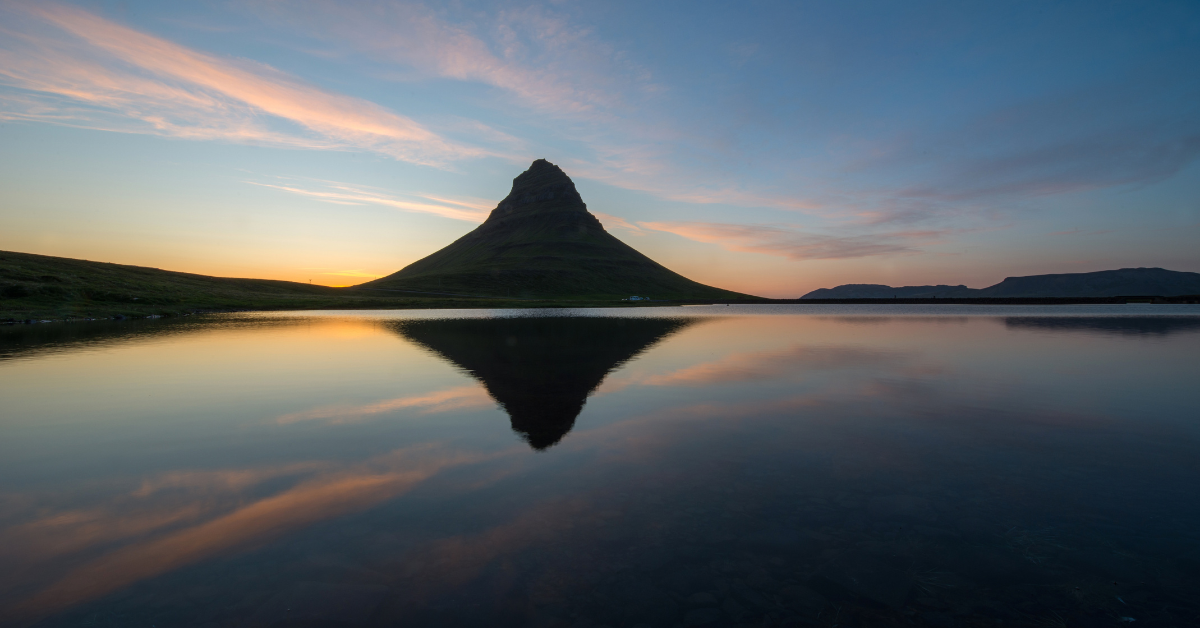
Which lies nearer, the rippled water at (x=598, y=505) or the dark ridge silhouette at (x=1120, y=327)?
the rippled water at (x=598, y=505)

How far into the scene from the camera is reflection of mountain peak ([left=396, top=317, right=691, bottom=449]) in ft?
54.6

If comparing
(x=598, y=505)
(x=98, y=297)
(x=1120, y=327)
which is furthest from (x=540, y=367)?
(x=98, y=297)

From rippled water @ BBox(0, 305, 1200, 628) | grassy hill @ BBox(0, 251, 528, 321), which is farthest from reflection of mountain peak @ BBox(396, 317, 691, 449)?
grassy hill @ BBox(0, 251, 528, 321)

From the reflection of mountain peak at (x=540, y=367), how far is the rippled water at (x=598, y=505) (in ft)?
1.28

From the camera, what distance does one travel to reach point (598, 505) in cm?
965

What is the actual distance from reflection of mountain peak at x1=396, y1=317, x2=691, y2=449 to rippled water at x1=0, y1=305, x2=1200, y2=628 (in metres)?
0.39

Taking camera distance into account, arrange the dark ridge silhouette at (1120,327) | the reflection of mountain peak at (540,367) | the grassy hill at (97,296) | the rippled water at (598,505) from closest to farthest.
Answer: the rippled water at (598,505) < the reflection of mountain peak at (540,367) < the dark ridge silhouette at (1120,327) < the grassy hill at (97,296)

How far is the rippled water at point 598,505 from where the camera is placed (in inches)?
259

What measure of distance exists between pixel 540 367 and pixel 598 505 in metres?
18.7

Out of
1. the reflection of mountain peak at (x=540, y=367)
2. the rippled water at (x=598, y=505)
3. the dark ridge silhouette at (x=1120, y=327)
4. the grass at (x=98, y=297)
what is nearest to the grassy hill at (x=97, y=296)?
the grass at (x=98, y=297)

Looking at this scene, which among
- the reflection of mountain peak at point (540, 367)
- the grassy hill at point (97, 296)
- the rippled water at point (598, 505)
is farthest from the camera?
the grassy hill at point (97, 296)

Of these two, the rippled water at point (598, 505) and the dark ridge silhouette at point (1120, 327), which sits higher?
the dark ridge silhouette at point (1120, 327)

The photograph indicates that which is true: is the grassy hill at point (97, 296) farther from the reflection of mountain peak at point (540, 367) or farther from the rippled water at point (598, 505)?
the rippled water at point (598, 505)

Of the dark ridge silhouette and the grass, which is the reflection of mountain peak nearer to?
the dark ridge silhouette
